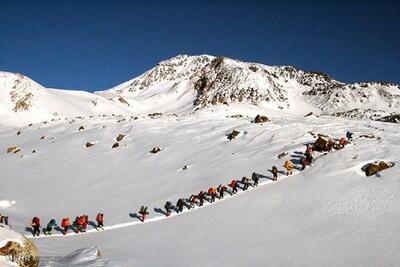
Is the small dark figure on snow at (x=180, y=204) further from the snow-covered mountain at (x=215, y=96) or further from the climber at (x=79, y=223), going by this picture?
the snow-covered mountain at (x=215, y=96)

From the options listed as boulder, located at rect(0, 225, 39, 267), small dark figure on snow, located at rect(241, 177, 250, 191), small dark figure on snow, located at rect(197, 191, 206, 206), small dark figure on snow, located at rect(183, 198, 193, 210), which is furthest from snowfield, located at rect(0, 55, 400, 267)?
boulder, located at rect(0, 225, 39, 267)

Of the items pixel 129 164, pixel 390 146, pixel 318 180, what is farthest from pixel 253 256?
pixel 129 164

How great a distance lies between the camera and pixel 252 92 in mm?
105312

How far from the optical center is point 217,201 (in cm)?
2552

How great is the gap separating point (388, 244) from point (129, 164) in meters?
26.0

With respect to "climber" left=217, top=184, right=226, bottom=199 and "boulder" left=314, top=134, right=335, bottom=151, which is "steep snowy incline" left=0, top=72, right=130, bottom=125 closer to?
"climber" left=217, top=184, right=226, bottom=199

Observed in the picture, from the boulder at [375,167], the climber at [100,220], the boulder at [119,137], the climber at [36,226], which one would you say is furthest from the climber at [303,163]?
the boulder at [119,137]

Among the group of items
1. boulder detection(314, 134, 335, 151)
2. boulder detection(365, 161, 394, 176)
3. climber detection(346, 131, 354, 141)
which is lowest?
boulder detection(365, 161, 394, 176)

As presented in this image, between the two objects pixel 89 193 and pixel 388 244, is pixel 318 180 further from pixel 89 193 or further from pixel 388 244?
pixel 89 193

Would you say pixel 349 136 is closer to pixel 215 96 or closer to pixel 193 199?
pixel 193 199

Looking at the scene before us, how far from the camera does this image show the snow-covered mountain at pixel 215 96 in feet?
293

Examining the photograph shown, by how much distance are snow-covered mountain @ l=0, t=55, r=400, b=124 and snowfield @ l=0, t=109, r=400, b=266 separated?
141ft

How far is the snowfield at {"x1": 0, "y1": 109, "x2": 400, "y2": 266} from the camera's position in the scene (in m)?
17.2

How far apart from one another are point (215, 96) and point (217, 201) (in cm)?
8353
